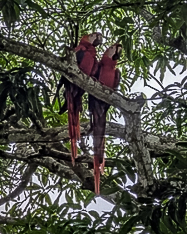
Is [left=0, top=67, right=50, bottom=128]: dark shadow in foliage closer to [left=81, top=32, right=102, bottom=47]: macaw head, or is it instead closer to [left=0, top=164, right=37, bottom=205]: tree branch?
[left=81, top=32, right=102, bottom=47]: macaw head

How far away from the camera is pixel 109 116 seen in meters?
1.09

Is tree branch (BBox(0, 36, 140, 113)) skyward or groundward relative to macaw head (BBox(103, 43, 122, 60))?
groundward

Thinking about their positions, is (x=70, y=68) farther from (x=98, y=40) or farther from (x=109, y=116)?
(x=109, y=116)

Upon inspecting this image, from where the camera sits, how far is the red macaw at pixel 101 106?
91 centimetres

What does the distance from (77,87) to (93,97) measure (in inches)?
1.8

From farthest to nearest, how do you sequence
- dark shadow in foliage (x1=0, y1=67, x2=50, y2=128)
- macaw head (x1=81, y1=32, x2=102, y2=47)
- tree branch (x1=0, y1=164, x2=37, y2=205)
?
tree branch (x1=0, y1=164, x2=37, y2=205), macaw head (x1=81, y1=32, x2=102, y2=47), dark shadow in foliage (x1=0, y1=67, x2=50, y2=128)

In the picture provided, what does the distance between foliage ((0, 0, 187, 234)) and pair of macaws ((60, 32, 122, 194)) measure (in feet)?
0.10

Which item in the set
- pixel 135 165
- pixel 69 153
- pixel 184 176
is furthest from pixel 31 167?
pixel 184 176

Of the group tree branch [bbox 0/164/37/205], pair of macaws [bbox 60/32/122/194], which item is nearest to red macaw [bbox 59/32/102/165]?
pair of macaws [bbox 60/32/122/194]

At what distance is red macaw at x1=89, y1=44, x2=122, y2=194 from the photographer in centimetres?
91

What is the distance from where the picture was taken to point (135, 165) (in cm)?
84

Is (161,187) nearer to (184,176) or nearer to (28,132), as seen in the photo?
(184,176)

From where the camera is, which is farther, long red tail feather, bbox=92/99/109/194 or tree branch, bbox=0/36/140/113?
long red tail feather, bbox=92/99/109/194

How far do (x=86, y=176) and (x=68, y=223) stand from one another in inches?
8.8
